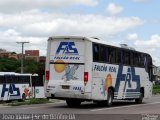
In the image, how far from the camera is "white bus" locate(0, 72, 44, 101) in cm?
3822

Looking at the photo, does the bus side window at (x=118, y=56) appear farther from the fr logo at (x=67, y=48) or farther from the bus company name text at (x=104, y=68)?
the fr logo at (x=67, y=48)

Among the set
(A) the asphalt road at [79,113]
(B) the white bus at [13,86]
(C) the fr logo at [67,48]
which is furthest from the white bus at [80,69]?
(B) the white bus at [13,86]

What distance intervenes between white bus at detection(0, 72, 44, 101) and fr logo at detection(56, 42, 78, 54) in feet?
47.5

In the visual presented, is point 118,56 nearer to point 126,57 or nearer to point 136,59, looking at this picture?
point 126,57

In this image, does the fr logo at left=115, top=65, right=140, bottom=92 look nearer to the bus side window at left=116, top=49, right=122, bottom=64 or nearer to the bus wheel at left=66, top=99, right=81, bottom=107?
the bus side window at left=116, top=49, right=122, bottom=64

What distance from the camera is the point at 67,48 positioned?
78.7 ft

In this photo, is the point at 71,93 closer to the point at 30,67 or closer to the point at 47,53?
the point at 47,53

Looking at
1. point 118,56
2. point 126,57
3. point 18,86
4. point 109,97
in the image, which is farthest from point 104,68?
point 18,86

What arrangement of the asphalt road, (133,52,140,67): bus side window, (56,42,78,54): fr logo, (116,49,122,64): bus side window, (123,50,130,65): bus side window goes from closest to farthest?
1. the asphalt road
2. (56,42,78,54): fr logo
3. (116,49,122,64): bus side window
4. (123,50,130,65): bus side window
5. (133,52,140,67): bus side window

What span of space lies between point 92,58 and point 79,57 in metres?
0.63

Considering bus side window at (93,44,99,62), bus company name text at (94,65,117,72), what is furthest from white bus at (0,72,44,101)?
bus side window at (93,44,99,62)

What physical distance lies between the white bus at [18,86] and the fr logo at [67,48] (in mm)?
14467

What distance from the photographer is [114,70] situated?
2631 cm

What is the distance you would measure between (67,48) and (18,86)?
17719 mm
